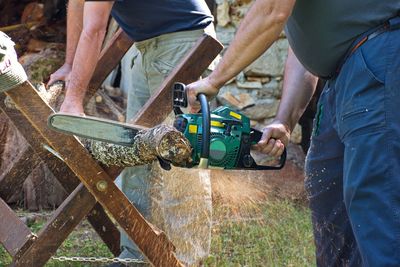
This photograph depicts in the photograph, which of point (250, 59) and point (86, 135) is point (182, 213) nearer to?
point (86, 135)

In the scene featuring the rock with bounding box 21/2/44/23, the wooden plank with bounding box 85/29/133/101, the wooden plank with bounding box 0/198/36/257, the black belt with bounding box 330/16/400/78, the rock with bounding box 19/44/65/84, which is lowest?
the rock with bounding box 21/2/44/23

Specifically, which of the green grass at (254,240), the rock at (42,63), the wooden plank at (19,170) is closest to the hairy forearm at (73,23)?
the wooden plank at (19,170)

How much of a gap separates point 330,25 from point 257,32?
0.24m

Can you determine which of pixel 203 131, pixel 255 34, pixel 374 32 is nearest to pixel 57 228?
pixel 203 131

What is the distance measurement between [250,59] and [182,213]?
4.40 ft

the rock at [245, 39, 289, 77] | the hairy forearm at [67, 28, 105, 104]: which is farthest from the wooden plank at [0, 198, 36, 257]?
the rock at [245, 39, 289, 77]

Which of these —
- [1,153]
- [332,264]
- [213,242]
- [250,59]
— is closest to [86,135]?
[250,59]

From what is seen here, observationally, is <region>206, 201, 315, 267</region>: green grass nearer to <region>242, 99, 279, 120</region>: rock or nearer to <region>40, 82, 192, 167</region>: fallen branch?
<region>242, 99, 279, 120</region>: rock

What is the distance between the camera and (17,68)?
261 centimetres

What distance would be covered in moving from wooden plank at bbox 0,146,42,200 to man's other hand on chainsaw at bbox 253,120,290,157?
148cm

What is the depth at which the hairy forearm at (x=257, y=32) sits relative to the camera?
2094 millimetres

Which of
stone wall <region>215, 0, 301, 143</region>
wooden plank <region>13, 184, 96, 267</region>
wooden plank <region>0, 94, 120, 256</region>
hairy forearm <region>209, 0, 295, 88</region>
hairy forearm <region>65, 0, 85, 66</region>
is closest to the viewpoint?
hairy forearm <region>209, 0, 295, 88</region>

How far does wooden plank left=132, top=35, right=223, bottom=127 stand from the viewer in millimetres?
2912

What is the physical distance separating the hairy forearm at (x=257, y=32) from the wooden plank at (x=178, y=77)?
69 cm
